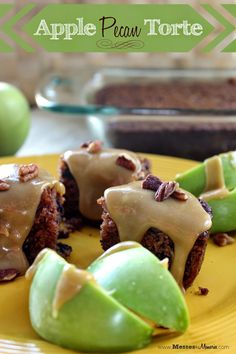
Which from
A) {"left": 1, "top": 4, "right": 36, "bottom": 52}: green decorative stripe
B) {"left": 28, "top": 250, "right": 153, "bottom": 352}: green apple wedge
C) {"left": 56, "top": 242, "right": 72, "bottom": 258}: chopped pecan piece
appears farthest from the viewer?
{"left": 56, "top": 242, "right": 72, "bottom": 258}: chopped pecan piece

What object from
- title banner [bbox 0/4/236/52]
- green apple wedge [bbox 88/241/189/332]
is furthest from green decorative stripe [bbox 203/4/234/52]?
green apple wedge [bbox 88/241/189/332]

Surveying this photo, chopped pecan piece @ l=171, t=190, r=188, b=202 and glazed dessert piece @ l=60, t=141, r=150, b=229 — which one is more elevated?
chopped pecan piece @ l=171, t=190, r=188, b=202

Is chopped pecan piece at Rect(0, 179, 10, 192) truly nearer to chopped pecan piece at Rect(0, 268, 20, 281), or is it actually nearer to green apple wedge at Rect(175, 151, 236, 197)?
chopped pecan piece at Rect(0, 268, 20, 281)

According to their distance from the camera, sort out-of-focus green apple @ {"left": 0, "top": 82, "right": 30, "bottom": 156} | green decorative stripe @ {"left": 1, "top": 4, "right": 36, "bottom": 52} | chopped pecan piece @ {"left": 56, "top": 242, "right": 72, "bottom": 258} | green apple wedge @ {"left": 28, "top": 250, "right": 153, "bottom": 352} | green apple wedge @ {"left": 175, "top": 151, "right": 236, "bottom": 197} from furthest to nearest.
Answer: out-of-focus green apple @ {"left": 0, "top": 82, "right": 30, "bottom": 156}, green apple wedge @ {"left": 175, "top": 151, "right": 236, "bottom": 197}, chopped pecan piece @ {"left": 56, "top": 242, "right": 72, "bottom": 258}, green decorative stripe @ {"left": 1, "top": 4, "right": 36, "bottom": 52}, green apple wedge @ {"left": 28, "top": 250, "right": 153, "bottom": 352}

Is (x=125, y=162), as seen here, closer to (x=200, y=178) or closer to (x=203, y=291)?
(x=200, y=178)

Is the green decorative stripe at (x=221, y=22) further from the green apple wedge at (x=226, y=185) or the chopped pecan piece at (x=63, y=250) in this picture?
the chopped pecan piece at (x=63, y=250)

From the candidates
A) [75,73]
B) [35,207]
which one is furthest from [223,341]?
[75,73]
